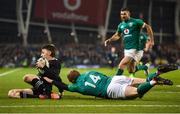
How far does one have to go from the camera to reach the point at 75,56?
4778 cm

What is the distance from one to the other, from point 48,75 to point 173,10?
5965 centimetres

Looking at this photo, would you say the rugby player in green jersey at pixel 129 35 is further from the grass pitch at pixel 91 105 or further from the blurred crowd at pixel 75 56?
the blurred crowd at pixel 75 56

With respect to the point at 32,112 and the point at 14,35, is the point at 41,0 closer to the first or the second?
the point at 14,35

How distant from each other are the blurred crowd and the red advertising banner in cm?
598

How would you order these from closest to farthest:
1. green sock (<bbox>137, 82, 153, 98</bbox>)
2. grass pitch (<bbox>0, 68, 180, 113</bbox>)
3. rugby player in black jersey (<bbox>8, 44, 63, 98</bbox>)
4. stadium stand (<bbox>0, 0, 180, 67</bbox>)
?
grass pitch (<bbox>0, 68, 180, 113</bbox>) < green sock (<bbox>137, 82, 153, 98</bbox>) < rugby player in black jersey (<bbox>8, 44, 63, 98</bbox>) < stadium stand (<bbox>0, 0, 180, 67</bbox>)

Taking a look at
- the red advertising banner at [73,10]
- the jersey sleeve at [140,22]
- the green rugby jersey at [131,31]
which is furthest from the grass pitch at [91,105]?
the red advertising banner at [73,10]

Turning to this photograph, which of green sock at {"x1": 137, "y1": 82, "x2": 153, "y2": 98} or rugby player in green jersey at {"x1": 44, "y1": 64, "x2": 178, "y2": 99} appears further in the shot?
rugby player in green jersey at {"x1": 44, "y1": 64, "x2": 178, "y2": 99}

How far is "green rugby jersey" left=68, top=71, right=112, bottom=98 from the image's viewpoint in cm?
1184

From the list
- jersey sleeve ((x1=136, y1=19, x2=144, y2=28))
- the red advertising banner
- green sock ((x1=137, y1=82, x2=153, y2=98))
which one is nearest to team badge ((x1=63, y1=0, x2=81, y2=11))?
the red advertising banner

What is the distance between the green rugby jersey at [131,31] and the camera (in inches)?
640

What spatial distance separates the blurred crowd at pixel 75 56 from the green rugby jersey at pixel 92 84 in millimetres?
29657

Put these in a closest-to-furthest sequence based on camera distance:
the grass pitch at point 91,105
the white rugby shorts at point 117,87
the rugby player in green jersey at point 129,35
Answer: the grass pitch at point 91,105, the white rugby shorts at point 117,87, the rugby player in green jersey at point 129,35

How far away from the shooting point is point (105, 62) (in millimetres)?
47656

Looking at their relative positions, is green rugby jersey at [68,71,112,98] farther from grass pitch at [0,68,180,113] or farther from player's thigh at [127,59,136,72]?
player's thigh at [127,59,136,72]
